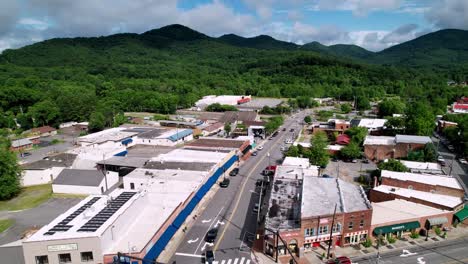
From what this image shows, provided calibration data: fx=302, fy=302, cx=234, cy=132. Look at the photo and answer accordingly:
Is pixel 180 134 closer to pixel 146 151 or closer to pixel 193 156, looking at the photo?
pixel 146 151

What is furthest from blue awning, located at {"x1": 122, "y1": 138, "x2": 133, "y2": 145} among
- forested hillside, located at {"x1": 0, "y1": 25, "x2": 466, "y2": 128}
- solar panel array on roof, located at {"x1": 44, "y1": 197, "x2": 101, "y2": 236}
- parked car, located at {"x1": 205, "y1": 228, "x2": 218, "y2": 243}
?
parked car, located at {"x1": 205, "y1": 228, "x2": 218, "y2": 243}

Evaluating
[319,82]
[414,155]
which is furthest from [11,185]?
[319,82]

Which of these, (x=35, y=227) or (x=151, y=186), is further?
(x=151, y=186)

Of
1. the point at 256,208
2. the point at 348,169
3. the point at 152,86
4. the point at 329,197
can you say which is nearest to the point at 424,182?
the point at 348,169

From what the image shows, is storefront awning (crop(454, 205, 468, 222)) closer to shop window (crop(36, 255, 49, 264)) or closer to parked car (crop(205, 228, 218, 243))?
parked car (crop(205, 228, 218, 243))

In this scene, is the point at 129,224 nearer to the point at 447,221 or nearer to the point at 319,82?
the point at 447,221

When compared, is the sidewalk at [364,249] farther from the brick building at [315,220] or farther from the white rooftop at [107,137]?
the white rooftop at [107,137]
